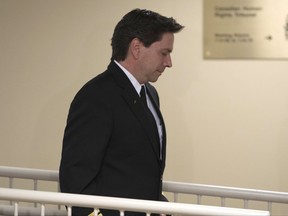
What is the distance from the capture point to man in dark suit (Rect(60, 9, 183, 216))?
6.03ft

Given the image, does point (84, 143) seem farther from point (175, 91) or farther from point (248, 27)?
point (248, 27)

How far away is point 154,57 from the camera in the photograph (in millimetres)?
2010

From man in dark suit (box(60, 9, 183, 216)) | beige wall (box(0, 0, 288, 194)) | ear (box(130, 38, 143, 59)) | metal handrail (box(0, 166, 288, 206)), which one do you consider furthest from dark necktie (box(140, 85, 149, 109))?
beige wall (box(0, 0, 288, 194))

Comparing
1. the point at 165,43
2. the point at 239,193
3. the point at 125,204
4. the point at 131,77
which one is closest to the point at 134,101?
the point at 131,77

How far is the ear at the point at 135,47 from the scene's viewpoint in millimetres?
1985

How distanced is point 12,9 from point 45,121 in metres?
0.68

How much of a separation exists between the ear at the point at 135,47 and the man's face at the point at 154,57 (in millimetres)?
14

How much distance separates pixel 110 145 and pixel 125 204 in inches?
13.5

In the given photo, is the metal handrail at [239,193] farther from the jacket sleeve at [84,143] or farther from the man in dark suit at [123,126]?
the jacket sleeve at [84,143]

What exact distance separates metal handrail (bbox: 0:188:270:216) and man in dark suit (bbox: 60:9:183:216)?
20 cm

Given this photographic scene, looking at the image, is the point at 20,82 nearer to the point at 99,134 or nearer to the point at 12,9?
the point at 12,9

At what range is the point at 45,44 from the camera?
3.31 m

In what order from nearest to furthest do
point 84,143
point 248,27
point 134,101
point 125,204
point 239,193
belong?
point 125,204 < point 84,143 < point 134,101 < point 239,193 < point 248,27

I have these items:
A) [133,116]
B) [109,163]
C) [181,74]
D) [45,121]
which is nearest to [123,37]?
[133,116]
